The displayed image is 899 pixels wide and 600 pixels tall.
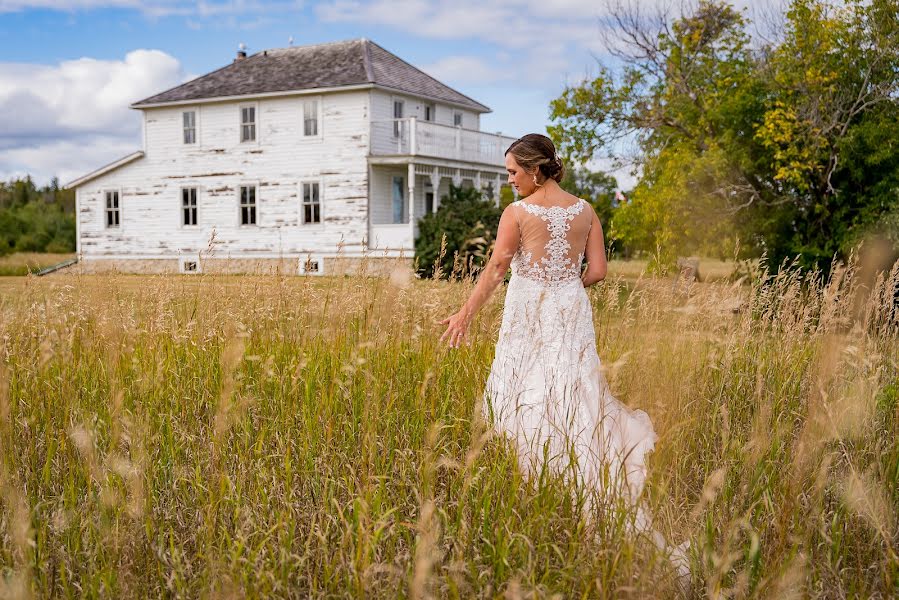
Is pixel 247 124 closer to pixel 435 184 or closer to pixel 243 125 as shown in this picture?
pixel 243 125

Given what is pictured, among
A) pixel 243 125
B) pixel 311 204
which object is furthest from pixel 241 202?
pixel 311 204

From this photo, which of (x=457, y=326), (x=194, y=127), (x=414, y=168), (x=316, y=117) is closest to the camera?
(x=457, y=326)

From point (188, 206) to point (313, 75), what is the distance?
19.4 ft

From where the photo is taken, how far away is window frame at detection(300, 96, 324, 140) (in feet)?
79.2

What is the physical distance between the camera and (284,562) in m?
2.74

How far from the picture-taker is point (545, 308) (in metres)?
4.35

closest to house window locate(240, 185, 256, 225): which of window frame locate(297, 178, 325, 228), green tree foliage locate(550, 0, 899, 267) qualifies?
window frame locate(297, 178, 325, 228)

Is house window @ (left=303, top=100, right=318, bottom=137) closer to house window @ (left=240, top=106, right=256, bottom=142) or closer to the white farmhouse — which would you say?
the white farmhouse

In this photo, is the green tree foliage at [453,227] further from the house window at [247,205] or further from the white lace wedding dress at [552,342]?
the white lace wedding dress at [552,342]

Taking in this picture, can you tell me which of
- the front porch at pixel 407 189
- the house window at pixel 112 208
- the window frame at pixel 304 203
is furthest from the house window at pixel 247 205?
the house window at pixel 112 208

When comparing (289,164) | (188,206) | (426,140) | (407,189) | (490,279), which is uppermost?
(426,140)

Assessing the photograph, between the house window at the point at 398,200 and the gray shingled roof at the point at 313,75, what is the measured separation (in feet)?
8.92

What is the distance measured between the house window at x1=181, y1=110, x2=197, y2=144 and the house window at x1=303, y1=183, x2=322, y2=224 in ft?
14.9

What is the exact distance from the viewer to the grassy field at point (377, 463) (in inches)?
111
